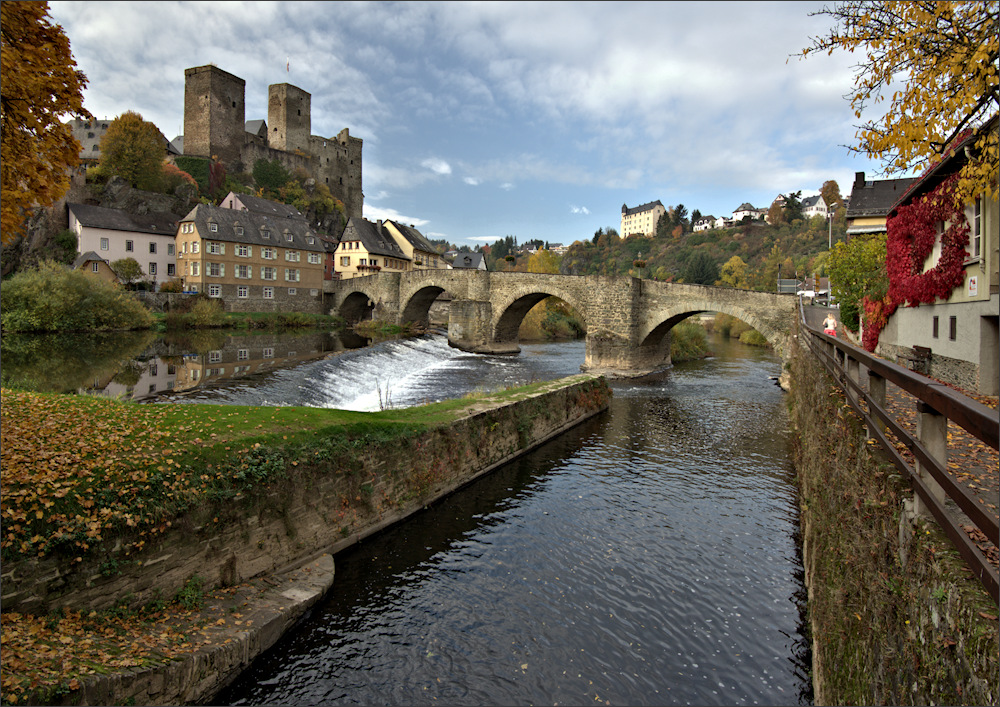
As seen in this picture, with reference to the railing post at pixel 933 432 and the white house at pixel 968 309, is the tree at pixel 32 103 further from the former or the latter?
the white house at pixel 968 309

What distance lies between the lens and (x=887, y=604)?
3.27 meters

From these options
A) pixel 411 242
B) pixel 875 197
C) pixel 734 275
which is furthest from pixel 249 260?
pixel 734 275

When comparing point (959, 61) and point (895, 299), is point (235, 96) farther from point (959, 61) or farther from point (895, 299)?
point (959, 61)

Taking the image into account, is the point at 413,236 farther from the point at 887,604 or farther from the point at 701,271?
the point at 887,604

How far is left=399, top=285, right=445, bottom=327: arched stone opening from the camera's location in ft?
156

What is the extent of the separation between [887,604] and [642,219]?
14516 cm

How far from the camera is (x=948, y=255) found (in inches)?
514

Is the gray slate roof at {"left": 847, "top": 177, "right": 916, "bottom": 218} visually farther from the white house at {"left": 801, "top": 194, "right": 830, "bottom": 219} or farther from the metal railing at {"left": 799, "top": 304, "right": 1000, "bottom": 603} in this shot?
the white house at {"left": 801, "top": 194, "right": 830, "bottom": 219}

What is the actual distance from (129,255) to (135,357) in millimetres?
27409

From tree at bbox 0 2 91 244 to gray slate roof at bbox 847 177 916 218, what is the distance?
1533 inches

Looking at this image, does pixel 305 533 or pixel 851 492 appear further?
pixel 305 533

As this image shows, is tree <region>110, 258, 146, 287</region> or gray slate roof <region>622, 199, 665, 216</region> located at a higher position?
gray slate roof <region>622, 199, 665, 216</region>

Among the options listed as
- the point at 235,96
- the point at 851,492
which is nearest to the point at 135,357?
the point at 851,492

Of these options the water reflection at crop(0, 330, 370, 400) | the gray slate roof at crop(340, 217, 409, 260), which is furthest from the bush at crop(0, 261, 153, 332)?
the gray slate roof at crop(340, 217, 409, 260)
